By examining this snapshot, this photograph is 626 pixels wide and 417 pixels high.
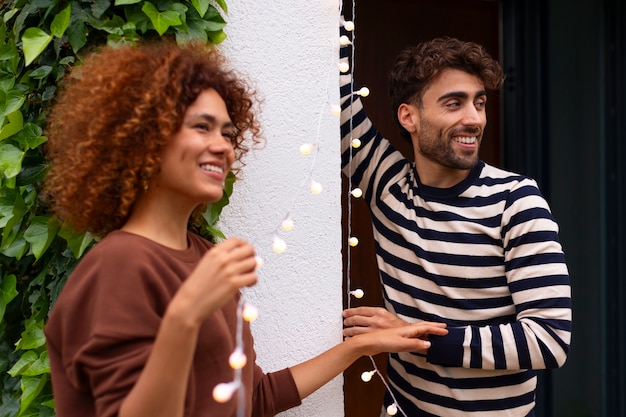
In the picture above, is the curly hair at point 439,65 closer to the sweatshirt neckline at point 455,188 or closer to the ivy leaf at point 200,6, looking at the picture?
the sweatshirt neckline at point 455,188

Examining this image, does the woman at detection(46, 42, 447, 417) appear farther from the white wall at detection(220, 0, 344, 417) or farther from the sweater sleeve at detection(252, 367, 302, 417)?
A: the white wall at detection(220, 0, 344, 417)

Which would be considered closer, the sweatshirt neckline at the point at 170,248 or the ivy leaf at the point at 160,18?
the sweatshirt neckline at the point at 170,248

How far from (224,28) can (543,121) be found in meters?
1.86

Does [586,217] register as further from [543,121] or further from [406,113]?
[406,113]

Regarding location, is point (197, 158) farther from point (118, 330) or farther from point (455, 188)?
point (455, 188)

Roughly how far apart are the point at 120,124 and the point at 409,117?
1.11 metres

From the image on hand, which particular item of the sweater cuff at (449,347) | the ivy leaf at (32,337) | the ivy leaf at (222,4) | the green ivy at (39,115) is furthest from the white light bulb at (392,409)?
the ivy leaf at (222,4)

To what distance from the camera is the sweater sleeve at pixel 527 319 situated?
186cm

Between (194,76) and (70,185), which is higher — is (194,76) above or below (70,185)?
above

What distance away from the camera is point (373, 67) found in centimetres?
289

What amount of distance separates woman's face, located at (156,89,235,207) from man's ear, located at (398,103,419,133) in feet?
3.13

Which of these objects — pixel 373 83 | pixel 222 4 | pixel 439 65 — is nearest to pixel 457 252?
pixel 439 65

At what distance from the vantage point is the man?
1.88 m

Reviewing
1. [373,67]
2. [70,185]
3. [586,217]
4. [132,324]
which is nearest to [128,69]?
[70,185]
